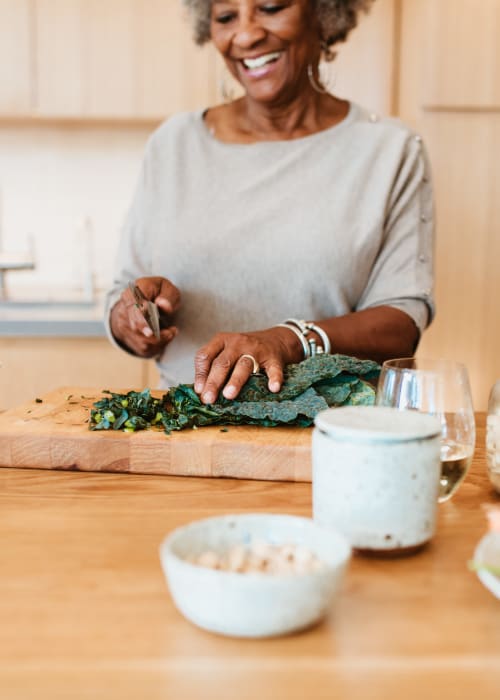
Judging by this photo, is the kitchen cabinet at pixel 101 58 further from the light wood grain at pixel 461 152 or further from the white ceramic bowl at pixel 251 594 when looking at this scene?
the white ceramic bowl at pixel 251 594

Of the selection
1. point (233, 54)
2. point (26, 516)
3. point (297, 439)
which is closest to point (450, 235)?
point (233, 54)

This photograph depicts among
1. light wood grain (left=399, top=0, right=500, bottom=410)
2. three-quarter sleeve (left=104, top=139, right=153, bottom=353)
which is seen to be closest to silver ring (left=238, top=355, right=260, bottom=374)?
three-quarter sleeve (left=104, top=139, right=153, bottom=353)

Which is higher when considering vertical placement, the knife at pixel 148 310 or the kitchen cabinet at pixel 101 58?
the kitchen cabinet at pixel 101 58

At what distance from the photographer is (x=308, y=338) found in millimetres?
1310

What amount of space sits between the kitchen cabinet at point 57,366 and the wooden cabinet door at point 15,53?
85cm

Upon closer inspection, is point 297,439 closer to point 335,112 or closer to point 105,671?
point 105,671

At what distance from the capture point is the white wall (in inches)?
122

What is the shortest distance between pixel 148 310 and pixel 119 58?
1580mm

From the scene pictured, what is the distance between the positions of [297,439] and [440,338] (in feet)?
6.15

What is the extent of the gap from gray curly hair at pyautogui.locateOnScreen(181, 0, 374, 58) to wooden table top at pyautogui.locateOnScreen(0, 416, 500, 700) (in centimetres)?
119

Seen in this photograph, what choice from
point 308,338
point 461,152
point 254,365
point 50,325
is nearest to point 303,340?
point 308,338

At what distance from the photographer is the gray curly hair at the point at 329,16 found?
1.65 m

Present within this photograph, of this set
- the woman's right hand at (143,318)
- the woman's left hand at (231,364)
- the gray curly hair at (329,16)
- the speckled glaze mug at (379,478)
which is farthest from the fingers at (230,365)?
the gray curly hair at (329,16)

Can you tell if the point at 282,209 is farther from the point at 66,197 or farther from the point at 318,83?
the point at 66,197
